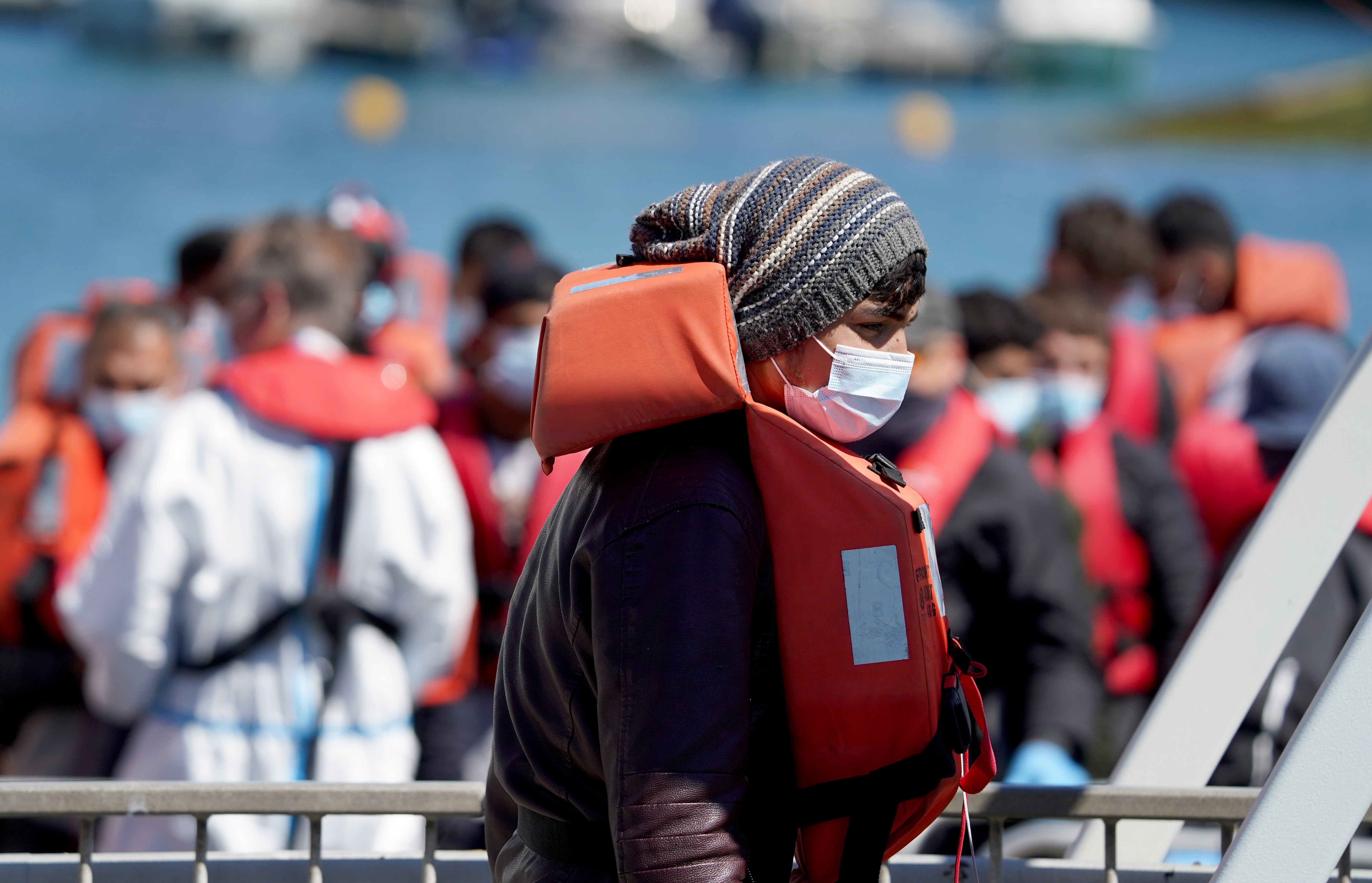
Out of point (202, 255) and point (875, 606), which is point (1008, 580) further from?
point (202, 255)

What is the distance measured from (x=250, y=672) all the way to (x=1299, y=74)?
3377 cm

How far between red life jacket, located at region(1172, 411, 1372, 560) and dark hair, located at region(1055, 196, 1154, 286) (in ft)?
4.92

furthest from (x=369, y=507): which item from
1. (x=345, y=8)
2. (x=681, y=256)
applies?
(x=345, y=8)

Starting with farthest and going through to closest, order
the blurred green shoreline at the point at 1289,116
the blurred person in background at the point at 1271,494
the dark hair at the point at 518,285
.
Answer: the blurred green shoreline at the point at 1289,116 < the dark hair at the point at 518,285 < the blurred person in background at the point at 1271,494

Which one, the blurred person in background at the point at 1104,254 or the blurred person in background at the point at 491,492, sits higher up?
the blurred person in background at the point at 1104,254

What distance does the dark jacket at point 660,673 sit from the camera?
110 centimetres

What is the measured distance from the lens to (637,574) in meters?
1.14

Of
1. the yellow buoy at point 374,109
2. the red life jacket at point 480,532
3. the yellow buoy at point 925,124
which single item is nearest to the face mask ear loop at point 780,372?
the red life jacket at point 480,532

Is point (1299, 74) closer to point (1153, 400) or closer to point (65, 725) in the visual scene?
point (1153, 400)

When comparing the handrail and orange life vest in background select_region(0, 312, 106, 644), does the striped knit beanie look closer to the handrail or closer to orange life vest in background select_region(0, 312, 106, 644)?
the handrail

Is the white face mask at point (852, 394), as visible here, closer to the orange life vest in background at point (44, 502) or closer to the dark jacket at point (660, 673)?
the dark jacket at point (660, 673)

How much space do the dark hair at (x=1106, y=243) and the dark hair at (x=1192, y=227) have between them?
0.13 meters

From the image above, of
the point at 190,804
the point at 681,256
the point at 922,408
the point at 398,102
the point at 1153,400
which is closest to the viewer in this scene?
the point at 681,256

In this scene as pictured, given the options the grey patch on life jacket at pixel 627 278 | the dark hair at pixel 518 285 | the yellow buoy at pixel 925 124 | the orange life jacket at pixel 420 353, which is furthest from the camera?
the yellow buoy at pixel 925 124
